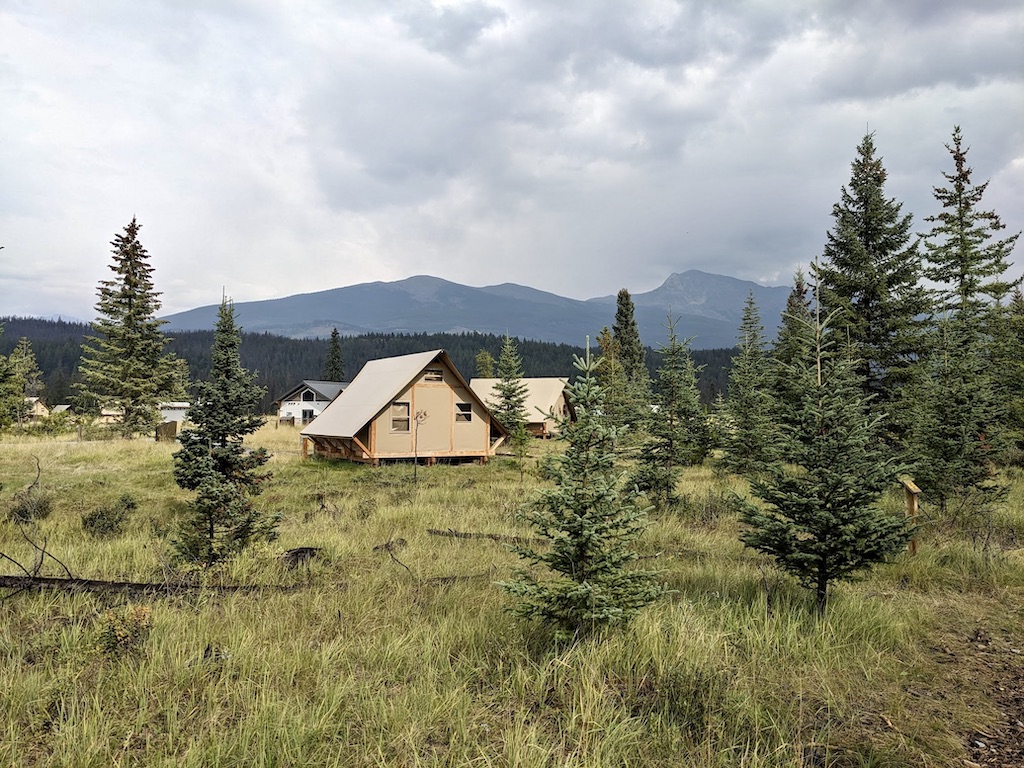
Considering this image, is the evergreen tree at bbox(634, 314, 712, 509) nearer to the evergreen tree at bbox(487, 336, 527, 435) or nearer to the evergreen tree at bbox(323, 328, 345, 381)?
the evergreen tree at bbox(487, 336, 527, 435)

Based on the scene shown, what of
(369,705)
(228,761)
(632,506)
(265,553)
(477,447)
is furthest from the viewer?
(477,447)

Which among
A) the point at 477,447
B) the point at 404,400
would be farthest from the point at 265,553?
the point at 477,447

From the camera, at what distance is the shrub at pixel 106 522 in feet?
36.6

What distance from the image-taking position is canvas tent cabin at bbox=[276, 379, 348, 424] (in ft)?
208

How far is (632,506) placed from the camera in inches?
212

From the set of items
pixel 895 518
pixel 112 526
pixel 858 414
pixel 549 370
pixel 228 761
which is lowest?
pixel 112 526

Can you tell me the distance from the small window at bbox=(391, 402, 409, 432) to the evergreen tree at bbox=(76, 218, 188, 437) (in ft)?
56.3

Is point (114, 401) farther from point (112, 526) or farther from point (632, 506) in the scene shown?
point (632, 506)

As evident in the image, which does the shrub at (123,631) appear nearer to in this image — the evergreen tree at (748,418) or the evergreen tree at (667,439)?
the evergreen tree at (667,439)

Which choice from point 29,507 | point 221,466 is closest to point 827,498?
point 221,466

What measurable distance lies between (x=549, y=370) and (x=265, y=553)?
14003cm

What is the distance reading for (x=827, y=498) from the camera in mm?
6195

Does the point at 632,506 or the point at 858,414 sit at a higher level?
the point at 858,414

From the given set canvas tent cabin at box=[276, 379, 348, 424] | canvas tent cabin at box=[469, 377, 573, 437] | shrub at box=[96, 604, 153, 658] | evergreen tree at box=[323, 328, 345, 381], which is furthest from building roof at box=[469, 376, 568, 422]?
shrub at box=[96, 604, 153, 658]
